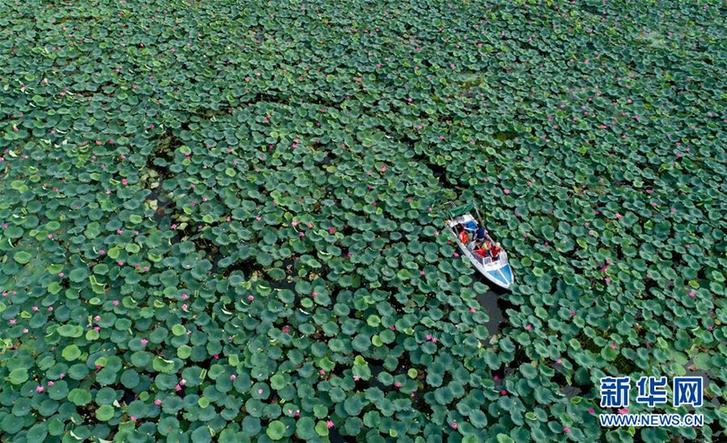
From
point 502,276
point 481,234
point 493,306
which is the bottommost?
point 493,306

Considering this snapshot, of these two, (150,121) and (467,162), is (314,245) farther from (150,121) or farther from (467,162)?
(150,121)

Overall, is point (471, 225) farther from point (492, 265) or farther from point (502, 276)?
point (502, 276)

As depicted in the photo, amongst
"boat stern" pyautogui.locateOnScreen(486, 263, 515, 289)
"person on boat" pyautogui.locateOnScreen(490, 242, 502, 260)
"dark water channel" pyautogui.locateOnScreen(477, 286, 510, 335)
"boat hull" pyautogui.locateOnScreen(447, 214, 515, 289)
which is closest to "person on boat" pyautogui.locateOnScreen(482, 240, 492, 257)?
"person on boat" pyautogui.locateOnScreen(490, 242, 502, 260)

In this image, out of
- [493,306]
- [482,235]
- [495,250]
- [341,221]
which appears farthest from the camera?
[341,221]

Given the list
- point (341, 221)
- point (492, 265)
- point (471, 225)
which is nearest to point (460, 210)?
point (471, 225)

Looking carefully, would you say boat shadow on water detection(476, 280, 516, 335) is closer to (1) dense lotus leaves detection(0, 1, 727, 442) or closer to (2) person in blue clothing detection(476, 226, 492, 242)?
(1) dense lotus leaves detection(0, 1, 727, 442)

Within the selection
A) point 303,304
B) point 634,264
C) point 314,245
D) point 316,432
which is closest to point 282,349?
point 303,304

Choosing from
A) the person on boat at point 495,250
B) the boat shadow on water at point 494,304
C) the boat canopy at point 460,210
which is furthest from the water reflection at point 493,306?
the boat canopy at point 460,210

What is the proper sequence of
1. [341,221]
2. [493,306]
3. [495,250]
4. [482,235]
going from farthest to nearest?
[341,221] → [482,235] → [495,250] → [493,306]

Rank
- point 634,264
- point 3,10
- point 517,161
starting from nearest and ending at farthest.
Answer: point 634,264
point 517,161
point 3,10
